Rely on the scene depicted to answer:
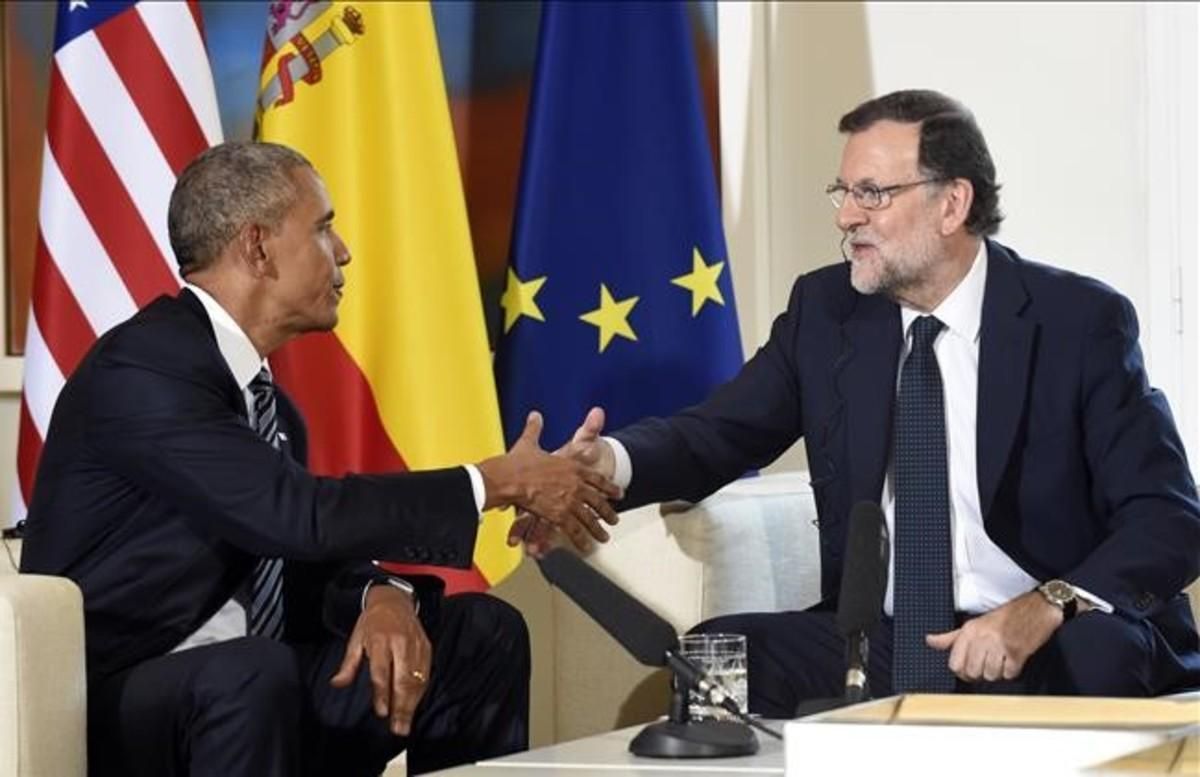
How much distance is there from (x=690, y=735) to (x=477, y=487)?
25.3 inches

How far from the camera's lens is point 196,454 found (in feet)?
8.92

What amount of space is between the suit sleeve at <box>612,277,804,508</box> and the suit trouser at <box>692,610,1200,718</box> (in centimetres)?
25

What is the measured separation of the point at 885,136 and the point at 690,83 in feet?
2.80

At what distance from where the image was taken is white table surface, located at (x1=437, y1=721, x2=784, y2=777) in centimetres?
224

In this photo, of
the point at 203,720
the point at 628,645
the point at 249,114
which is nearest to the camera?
the point at 628,645

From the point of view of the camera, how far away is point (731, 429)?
3.34 m

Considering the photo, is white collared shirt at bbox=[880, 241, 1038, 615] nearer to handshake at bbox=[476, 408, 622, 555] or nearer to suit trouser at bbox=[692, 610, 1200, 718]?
suit trouser at bbox=[692, 610, 1200, 718]

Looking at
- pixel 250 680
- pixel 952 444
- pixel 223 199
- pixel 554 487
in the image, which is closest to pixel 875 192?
pixel 952 444

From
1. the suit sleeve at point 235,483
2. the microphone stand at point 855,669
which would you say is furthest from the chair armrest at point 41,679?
the microphone stand at point 855,669

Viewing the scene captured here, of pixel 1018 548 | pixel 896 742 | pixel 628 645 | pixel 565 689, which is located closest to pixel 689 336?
pixel 565 689

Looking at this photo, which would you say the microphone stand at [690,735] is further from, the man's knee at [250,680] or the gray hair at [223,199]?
the gray hair at [223,199]

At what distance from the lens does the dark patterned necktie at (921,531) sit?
3.02 metres

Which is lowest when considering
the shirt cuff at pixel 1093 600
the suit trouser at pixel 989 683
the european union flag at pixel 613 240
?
the suit trouser at pixel 989 683

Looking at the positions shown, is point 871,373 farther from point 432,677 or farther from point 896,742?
point 896,742
